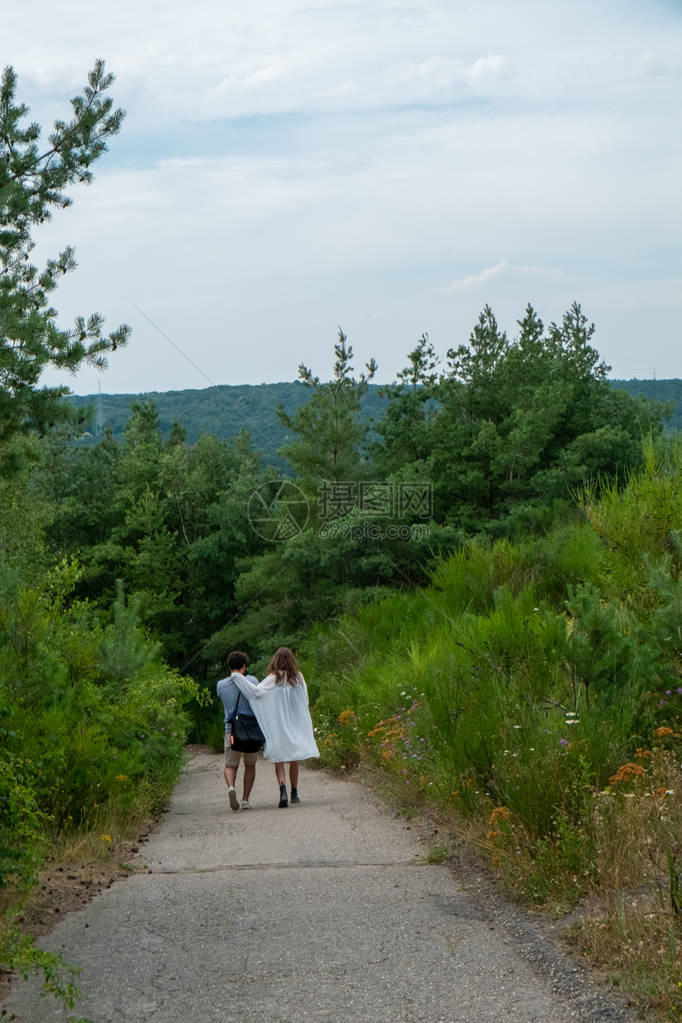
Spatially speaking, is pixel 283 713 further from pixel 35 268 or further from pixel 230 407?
pixel 230 407

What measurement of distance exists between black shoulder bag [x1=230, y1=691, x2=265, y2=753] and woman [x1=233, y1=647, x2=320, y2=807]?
104mm

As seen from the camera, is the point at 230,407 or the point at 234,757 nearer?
the point at 234,757

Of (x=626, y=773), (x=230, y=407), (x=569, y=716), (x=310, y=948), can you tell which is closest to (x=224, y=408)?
(x=230, y=407)

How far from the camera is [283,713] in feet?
40.8

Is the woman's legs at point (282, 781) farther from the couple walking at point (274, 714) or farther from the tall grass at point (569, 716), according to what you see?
the tall grass at point (569, 716)

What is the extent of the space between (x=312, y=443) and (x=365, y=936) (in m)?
26.1

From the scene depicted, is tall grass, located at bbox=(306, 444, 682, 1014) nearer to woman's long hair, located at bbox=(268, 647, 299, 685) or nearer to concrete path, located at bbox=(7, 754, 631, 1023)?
concrete path, located at bbox=(7, 754, 631, 1023)

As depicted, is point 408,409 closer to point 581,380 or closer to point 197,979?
A: point 581,380

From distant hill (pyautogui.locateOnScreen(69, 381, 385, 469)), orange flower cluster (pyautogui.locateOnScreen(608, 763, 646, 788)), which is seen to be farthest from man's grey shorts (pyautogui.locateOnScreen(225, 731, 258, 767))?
distant hill (pyautogui.locateOnScreen(69, 381, 385, 469))

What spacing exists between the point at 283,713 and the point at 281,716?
0.14 feet

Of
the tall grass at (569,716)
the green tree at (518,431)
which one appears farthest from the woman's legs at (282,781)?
the green tree at (518,431)

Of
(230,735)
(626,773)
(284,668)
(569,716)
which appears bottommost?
(230,735)

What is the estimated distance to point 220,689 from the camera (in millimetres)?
12250

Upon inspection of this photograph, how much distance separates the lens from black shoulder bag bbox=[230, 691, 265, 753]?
12.1m
